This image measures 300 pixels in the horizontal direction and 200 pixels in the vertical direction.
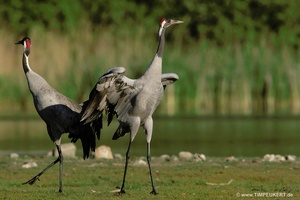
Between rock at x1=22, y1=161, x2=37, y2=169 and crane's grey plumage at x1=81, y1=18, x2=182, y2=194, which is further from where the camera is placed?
rock at x1=22, y1=161, x2=37, y2=169

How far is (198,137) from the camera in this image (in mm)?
32031

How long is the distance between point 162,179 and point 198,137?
14593 millimetres

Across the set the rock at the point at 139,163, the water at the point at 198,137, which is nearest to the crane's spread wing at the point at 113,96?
the rock at the point at 139,163

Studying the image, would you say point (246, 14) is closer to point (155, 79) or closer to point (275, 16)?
point (275, 16)

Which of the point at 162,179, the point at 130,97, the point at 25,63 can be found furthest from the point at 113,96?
the point at 162,179

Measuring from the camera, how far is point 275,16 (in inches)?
2066

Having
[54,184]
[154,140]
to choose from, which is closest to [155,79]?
[54,184]

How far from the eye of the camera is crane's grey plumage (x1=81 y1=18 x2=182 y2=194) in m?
14.4

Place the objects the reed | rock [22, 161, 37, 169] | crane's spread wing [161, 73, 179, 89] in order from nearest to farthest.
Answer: crane's spread wing [161, 73, 179, 89]
rock [22, 161, 37, 169]
the reed

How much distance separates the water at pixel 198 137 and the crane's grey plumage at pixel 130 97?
1046 cm

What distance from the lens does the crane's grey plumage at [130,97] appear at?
1439 centimetres

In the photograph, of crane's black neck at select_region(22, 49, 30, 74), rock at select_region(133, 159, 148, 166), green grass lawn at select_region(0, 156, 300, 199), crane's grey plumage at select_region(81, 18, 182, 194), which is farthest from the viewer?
rock at select_region(133, 159, 148, 166)

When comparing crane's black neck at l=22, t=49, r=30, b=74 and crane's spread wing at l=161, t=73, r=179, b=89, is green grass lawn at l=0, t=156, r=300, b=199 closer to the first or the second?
crane's spread wing at l=161, t=73, r=179, b=89

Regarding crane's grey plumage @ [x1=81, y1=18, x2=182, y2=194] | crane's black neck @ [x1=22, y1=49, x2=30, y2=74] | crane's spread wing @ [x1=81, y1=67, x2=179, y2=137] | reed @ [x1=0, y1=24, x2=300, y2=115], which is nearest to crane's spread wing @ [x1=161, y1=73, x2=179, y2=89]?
crane's grey plumage @ [x1=81, y1=18, x2=182, y2=194]
